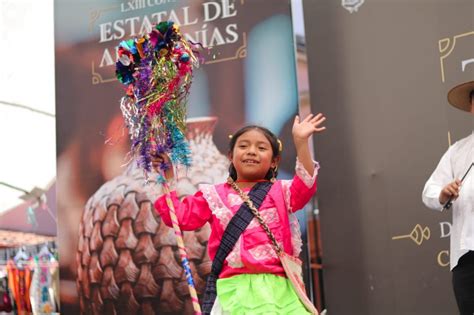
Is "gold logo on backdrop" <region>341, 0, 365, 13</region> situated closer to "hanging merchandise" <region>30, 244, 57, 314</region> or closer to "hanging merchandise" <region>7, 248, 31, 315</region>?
"hanging merchandise" <region>30, 244, 57, 314</region>

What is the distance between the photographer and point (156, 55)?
379 cm

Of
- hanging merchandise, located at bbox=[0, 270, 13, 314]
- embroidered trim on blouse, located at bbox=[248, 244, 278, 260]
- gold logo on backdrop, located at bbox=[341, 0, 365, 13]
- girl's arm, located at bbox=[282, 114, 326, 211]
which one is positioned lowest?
hanging merchandise, located at bbox=[0, 270, 13, 314]

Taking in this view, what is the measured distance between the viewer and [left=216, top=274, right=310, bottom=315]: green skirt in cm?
348

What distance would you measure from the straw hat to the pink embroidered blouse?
0.81m

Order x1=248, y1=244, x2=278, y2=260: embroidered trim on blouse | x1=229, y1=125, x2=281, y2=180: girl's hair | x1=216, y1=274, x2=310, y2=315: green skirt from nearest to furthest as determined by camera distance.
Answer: x1=216, y1=274, x2=310, y2=315: green skirt < x1=248, y1=244, x2=278, y2=260: embroidered trim on blouse < x1=229, y1=125, x2=281, y2=180: girl's hair

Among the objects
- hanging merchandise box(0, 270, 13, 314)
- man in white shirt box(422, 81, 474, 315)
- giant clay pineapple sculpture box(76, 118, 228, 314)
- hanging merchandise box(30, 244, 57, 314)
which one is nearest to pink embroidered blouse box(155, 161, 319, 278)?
man in white shirt box(422, 81, 474, 315)

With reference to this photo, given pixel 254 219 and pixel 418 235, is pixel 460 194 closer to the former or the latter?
pixel 418 235

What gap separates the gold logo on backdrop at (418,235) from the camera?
452 centimetres

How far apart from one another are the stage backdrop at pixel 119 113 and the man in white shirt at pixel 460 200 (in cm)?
107

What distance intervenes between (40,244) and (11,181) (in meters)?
0.51

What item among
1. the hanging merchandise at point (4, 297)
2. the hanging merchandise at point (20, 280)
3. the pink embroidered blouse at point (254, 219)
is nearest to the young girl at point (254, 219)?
the pink embroidered blouse at point (254, 219)

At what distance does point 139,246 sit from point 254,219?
65.2 inches

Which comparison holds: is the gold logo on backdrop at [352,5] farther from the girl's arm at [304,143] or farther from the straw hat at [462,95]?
the girl's arm at [304,143]

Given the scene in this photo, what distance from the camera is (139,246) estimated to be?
5152 millimetres
